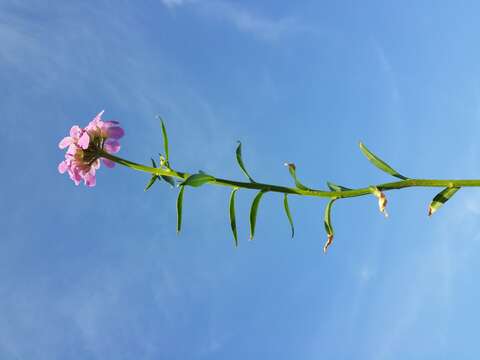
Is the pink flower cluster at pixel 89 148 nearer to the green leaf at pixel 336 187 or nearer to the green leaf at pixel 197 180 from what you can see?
the green leaf at pixel 197 180

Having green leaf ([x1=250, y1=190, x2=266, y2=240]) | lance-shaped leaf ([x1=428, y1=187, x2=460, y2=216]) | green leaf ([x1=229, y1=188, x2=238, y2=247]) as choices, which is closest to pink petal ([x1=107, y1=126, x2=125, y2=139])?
green leaf ([x1=229, y1=188, x2=238, y2=247])

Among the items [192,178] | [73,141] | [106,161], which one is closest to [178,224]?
[192,178]

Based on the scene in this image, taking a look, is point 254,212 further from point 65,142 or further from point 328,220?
point 65,142

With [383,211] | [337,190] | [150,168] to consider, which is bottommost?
[383,211]

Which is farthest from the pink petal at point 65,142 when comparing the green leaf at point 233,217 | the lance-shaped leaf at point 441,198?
the lance-shaped leaf at point 441,198

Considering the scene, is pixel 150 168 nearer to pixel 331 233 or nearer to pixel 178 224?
pixel 178 224

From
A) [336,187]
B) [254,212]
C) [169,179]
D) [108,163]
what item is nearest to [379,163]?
[336,187]
